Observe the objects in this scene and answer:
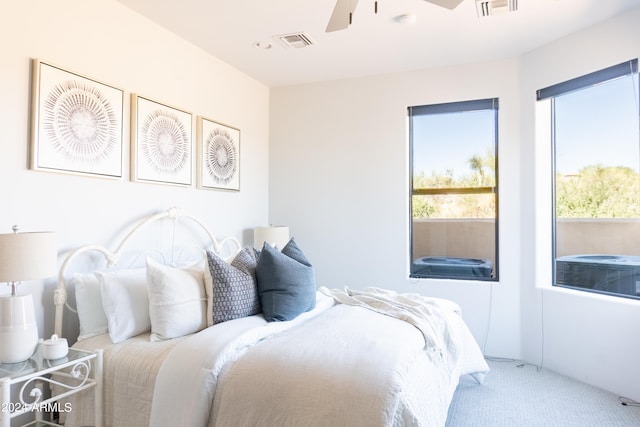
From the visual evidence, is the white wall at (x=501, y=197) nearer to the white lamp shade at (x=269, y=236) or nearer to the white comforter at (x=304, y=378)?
the white lamp shade at (x=269, y=236)

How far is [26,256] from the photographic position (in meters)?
1.92

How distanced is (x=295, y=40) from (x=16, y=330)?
2.73m

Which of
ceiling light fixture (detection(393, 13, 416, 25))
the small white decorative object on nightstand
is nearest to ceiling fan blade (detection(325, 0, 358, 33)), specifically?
ceiling light fixture (detection(393, 13, 416, 25))

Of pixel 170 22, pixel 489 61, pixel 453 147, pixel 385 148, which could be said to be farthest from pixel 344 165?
pixel 170 22

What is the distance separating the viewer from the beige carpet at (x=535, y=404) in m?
2.68

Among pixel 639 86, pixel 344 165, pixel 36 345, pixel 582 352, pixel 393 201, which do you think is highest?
pixel 639 86

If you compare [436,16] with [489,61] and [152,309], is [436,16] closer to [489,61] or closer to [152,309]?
[489,61]

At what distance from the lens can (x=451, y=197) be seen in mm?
4195

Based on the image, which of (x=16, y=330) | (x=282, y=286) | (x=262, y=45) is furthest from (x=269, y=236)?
(x=16, y=330)

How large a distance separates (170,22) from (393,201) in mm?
2517

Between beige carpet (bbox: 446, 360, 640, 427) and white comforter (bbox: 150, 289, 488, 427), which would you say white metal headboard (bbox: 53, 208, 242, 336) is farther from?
beige carpet (bbox: 446, 360, 640, 427)

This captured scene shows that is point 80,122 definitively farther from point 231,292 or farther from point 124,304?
point 231,292

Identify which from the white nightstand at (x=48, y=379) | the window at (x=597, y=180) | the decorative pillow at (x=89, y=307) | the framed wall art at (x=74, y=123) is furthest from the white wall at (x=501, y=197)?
the white nightstand at (x=48, y=379)

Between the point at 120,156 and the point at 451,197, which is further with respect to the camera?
the point at 451,197
